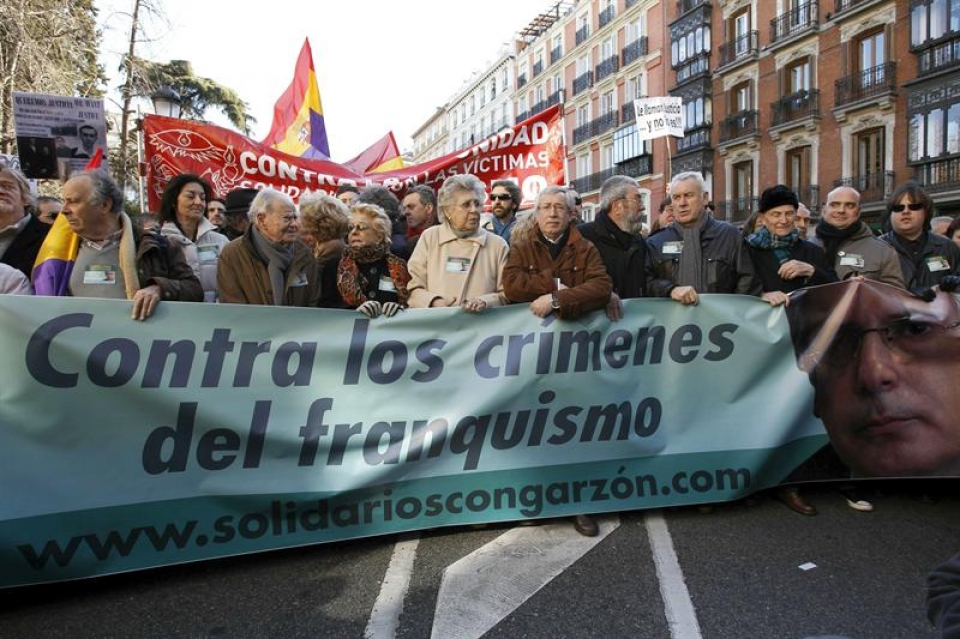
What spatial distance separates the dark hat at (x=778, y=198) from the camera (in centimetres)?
415

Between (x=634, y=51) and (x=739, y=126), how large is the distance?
1216cm

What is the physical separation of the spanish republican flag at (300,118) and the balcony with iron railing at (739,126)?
84.2 ft

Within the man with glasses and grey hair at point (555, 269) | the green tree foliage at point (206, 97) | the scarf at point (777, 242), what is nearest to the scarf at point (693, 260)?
the scarf at point (777, 242)

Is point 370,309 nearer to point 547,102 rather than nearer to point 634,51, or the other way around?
point 634,51

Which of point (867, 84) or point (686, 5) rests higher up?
point (686, 5)

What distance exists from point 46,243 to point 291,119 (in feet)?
22.2

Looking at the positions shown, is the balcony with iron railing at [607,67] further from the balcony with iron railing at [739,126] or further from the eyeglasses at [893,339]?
the eyeglasses at [893,339]

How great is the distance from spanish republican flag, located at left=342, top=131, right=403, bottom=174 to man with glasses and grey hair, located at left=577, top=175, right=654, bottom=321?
22.5 ft

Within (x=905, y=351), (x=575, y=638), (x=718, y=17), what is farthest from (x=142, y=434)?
(x=718, y=17)

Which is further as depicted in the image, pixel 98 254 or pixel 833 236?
pixel 833 236

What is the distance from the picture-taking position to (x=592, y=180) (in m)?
44.9

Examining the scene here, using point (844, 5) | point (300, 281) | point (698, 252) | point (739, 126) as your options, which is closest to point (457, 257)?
point (300, 281)

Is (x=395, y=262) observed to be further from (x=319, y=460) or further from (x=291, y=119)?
(x=291, y=119)

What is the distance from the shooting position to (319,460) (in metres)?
3.32
